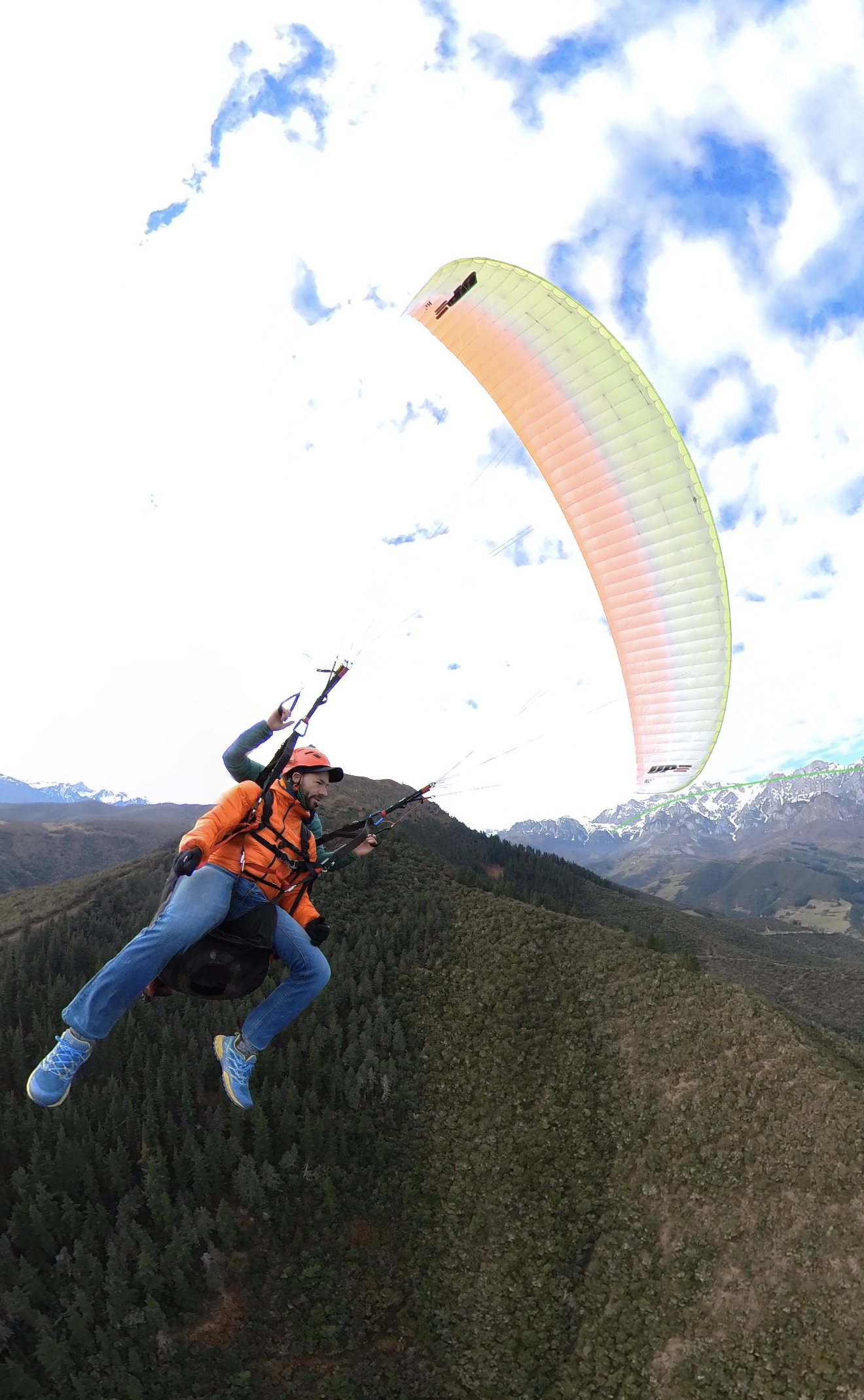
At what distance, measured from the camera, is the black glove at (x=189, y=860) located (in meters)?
5.94

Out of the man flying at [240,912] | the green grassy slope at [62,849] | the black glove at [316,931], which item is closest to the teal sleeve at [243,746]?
the man flying at [240,912]

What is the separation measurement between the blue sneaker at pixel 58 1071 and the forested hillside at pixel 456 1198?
22.6m

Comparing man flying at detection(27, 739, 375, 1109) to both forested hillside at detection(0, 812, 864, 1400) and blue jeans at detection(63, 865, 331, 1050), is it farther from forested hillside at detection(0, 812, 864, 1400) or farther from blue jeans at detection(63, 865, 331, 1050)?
forested hillside at detection(0, 812, 864, 1400)

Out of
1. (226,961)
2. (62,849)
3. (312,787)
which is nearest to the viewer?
(226,961)

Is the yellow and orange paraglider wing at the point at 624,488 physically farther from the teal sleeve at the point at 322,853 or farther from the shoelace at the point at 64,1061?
the shoelace at the point at 64,1061

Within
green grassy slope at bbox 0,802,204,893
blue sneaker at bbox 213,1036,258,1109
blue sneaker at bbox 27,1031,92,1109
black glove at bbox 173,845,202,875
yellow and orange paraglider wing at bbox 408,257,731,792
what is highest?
yellow and orange paraglider wing at bbox 408,257,731,792

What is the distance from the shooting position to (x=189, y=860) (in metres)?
5.95

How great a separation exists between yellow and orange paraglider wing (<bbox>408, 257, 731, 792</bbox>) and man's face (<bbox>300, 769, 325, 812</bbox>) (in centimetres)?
640

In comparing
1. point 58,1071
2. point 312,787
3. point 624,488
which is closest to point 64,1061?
point 58,1071

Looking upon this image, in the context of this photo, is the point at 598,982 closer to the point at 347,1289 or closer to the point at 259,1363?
the point at 347,1289

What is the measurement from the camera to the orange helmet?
7.31 m

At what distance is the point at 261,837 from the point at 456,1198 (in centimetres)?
2621

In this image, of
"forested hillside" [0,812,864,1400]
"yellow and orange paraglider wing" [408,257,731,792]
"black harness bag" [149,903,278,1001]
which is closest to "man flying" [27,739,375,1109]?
"black harness bag" [149,903,278,1001]

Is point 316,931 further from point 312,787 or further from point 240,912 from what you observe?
point 312,787
